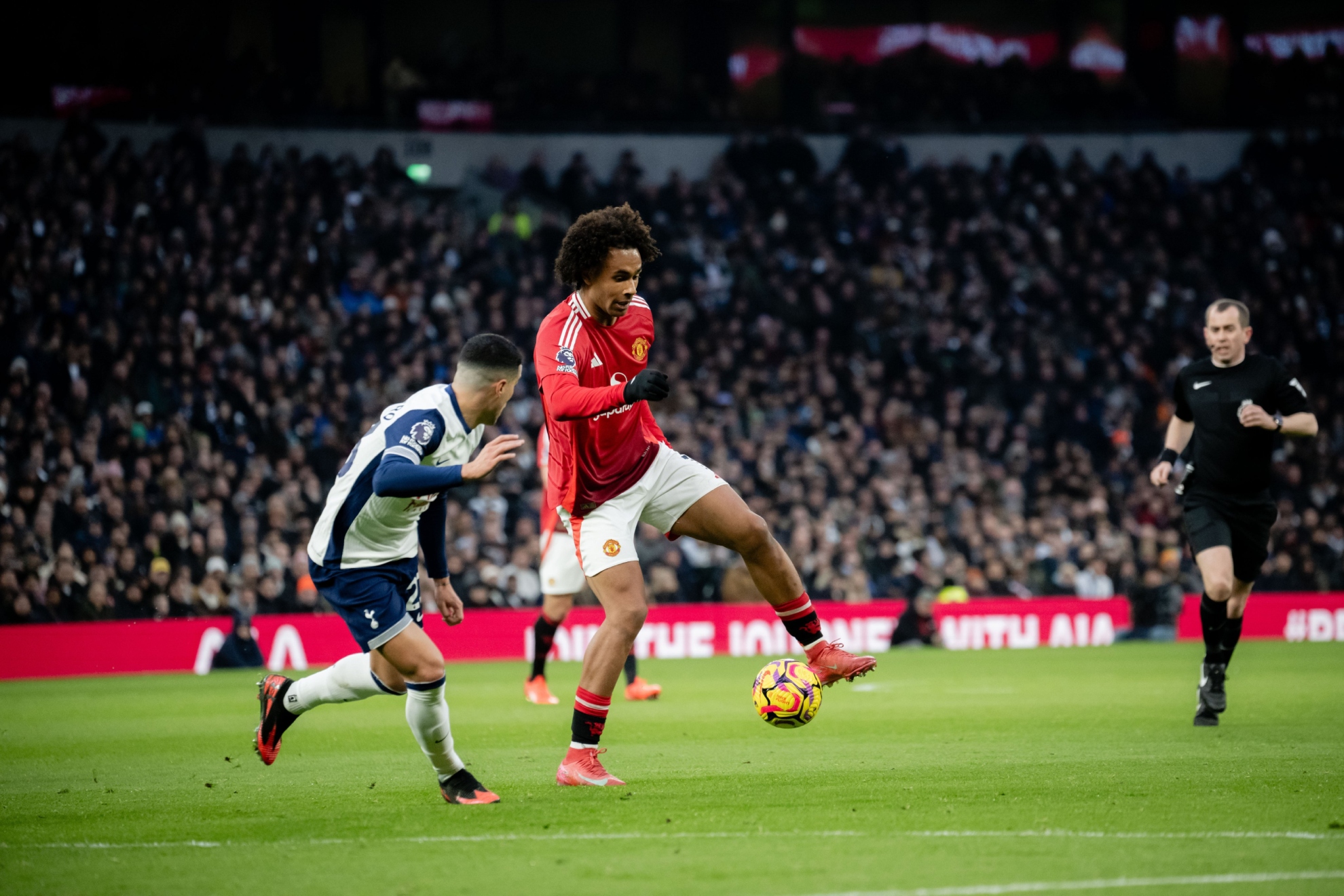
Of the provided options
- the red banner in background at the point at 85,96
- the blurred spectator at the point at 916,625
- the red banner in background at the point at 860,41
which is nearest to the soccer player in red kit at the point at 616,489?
the blurred spectator at the point at 916,625

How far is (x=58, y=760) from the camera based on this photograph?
9.21 m

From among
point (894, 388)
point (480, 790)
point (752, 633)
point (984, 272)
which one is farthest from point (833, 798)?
point (984, 272)

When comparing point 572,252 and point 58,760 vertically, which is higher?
point 572,252

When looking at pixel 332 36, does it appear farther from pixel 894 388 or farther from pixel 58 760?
pixel 58 760

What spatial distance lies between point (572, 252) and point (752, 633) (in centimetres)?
1299

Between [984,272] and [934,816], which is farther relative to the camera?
[984,272]

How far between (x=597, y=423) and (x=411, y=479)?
4.47 feet

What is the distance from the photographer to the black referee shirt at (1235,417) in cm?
974

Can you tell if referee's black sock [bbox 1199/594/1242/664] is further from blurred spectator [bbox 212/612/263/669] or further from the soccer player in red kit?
blurred spectator [bbox 212/612/263/669]

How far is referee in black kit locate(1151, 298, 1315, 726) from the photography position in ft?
31.7

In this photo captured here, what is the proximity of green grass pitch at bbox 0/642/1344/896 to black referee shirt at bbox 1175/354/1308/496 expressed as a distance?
1625mm

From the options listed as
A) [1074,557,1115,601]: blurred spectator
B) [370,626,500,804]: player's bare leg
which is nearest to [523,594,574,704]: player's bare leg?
[370,626,500,804]: player's bare leg

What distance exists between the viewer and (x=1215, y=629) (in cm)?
973

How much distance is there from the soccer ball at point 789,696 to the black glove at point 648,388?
1.68m
